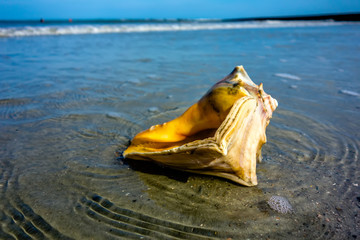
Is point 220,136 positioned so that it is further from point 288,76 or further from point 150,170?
point 288,76

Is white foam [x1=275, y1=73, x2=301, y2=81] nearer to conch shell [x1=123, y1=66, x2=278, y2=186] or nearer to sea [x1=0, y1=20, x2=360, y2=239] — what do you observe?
sea [x1=0, y1=20, x2=360, y2=239]

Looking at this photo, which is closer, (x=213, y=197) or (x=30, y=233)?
(x=30, y=233)

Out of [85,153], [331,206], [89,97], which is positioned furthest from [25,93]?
[331,206]

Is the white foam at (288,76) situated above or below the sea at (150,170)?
above

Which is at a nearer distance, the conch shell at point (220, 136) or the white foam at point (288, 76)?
the conch shell at point (220, 136)

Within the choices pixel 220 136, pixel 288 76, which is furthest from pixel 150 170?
pixel 288 76

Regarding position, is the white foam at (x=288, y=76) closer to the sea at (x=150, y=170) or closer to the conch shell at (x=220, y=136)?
the sea at (x=150, y=170)

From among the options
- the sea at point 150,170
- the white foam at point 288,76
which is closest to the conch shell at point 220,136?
the sea at point 150,170

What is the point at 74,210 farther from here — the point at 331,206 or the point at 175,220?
→ the point at 331,206
